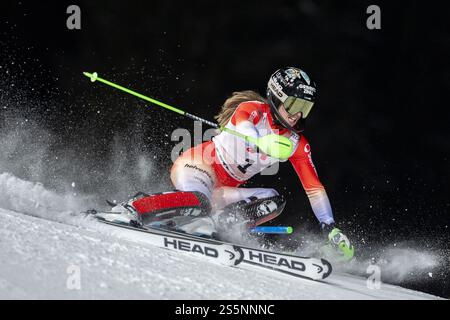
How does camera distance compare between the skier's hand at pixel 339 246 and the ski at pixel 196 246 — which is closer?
the ski at pixel 196 246

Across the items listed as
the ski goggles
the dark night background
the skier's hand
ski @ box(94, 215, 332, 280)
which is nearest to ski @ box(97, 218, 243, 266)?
ski @ box(94, 215, 332, 280)

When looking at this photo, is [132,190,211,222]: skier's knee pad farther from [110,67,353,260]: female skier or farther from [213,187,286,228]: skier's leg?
[213,187,286,228]: skier's leg

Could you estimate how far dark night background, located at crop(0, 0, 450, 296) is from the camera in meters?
5.68

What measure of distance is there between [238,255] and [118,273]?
100 cm

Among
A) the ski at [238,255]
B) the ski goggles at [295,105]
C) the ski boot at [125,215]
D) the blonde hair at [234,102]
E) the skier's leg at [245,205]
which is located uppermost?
the blonde hair at [234,102]

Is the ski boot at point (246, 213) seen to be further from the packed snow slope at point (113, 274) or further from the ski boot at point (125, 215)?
the packed snow slope at point (113, 274)

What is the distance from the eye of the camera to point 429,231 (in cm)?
544

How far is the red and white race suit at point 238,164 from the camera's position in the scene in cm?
411

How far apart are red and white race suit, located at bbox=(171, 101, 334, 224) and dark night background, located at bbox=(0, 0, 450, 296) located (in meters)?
1.44

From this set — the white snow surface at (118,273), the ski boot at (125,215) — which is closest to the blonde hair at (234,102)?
the ski boot at (125,215)

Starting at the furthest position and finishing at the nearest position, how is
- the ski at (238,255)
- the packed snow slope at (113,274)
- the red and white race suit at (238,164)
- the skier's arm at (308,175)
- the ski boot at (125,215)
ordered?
the skier's arm at (308,175), the red and white race suit at (238,164), the ski boot at (125,215), the ski at (238,255), the packed snow slope at (113,274)

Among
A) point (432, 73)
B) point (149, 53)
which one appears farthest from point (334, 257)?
point (149, 53)

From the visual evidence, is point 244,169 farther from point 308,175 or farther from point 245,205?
point 308,175

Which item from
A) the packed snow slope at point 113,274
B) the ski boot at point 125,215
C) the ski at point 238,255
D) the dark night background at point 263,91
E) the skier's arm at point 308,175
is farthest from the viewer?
the dark night background at point 263,91
